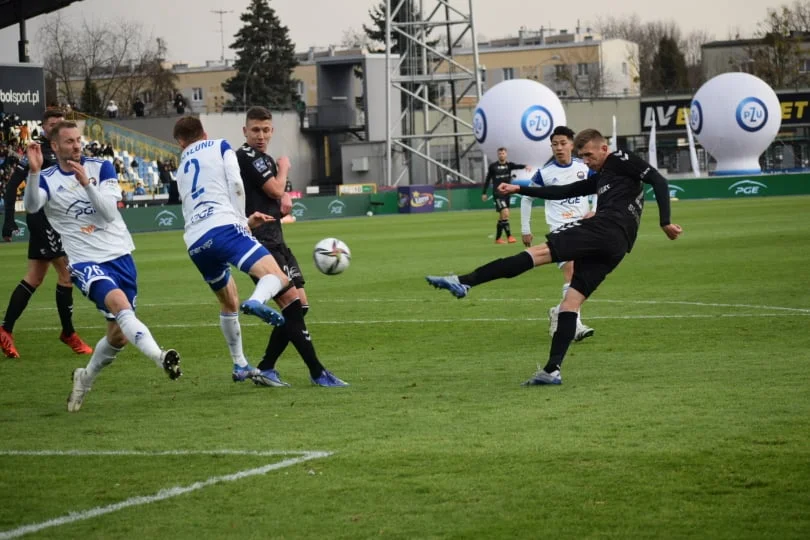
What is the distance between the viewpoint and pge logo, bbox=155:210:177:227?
46.9 m

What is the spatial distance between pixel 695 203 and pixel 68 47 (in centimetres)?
5790

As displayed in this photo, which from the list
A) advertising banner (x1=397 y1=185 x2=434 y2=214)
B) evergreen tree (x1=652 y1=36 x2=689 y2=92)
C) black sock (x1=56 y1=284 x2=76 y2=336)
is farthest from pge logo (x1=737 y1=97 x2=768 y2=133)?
evergreen tree (x1=652 y1=36 x2=689 y2=92)

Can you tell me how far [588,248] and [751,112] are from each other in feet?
194

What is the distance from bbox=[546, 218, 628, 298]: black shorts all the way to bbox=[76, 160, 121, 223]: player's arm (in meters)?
3.45

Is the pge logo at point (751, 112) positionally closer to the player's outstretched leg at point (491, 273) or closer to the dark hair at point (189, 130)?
the player's outstretched leg at point (491, 273)

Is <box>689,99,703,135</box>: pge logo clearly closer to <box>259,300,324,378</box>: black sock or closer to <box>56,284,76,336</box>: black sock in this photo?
<box>56,284,76,336</box>: black sock

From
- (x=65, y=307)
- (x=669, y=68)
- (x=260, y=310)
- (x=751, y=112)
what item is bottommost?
(x=65, y=307)

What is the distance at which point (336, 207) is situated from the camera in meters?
54.2

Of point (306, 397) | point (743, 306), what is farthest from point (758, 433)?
point (743, 306)

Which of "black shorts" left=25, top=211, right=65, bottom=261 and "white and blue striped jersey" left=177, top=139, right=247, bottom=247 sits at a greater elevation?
"white and blue striped jersey" left=177, top=139, right=247, bottom=247

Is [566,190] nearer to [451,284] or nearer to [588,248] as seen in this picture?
[588,248]

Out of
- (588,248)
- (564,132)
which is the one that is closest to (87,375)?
(588,248)

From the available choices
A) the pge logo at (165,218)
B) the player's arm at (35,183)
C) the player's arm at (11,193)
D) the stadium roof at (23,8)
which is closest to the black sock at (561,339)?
the player's arm at (35,183)

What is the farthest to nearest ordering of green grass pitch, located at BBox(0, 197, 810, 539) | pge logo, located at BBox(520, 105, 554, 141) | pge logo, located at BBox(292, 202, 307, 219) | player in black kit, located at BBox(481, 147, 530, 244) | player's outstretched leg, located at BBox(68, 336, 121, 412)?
pge logo, located at BBox(520, 105, 554, 141), pge logo, located at BBox(292, 202, 307, 219), player in black kit, located at BBox(481, 147, 530, 244), player's outstretched leg, located at BBox(68, 336, 121, 412), green grass pitch, located at BBox(0, 197, 810, 539)
